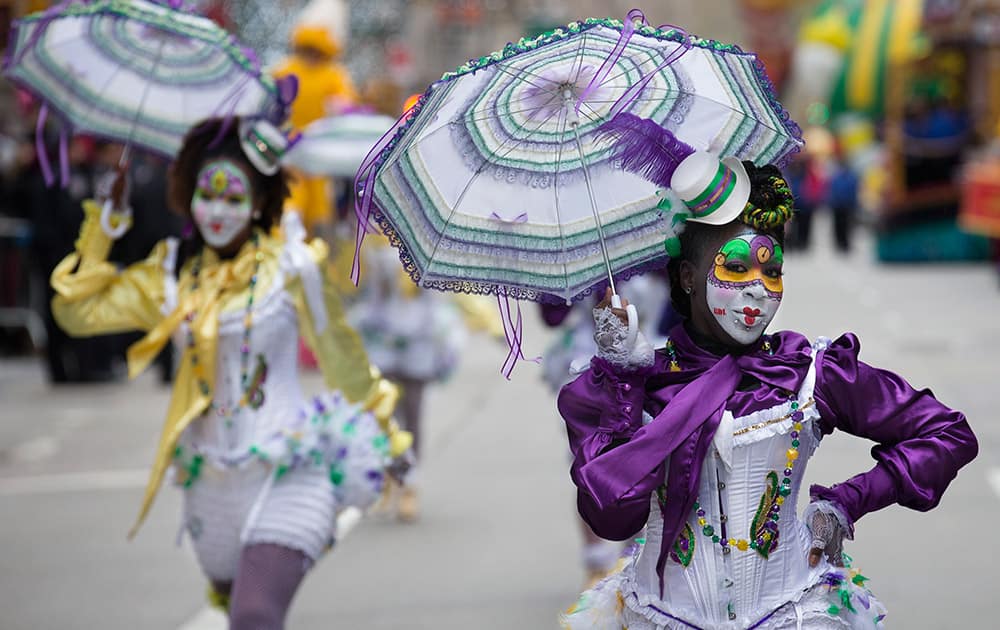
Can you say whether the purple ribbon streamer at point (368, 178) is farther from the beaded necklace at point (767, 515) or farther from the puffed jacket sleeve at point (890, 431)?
the puffed jacket sleeve at point (890, 431)

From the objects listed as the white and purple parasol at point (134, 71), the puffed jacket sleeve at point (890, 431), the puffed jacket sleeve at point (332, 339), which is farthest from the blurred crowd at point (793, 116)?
the puffed jacket sleeve at point (332, 339)

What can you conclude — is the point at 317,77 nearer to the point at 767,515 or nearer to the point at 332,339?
the point at 332,339

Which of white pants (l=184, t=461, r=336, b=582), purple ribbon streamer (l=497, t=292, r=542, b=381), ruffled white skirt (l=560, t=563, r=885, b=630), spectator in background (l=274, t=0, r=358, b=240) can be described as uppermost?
spectator in background (l=274, t=0, r=358, b=240)

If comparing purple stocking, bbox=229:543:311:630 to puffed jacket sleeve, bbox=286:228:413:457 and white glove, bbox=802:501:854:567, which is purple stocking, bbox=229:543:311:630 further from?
white glove, bbox=802:501:854:567

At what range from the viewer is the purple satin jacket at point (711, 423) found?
3.64 metres

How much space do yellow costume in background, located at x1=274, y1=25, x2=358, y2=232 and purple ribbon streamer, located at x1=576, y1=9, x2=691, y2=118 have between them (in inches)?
296

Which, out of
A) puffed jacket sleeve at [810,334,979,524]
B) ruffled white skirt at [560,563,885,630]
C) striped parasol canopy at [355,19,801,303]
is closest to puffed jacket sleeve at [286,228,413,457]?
striped parasol canopy at [355,19,801,303]

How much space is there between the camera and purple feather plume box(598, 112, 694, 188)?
12.2 feet

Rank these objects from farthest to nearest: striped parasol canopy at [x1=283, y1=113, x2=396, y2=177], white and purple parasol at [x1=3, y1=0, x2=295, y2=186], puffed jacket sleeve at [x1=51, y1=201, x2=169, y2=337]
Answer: striped parasol canopy at [x1=283, y1=113, x2=396, y2=177], white and purple parasol at [x1=3, y1=0, x2=295, y2=186], puffed jacket sleeve at [x1=51, y1=201, x2=169, y2=337]

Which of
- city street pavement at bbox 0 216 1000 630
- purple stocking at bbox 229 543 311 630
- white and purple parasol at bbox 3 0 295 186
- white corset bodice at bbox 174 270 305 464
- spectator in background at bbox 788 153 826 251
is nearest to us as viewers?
purple stocking at bbox 229 543 311 630

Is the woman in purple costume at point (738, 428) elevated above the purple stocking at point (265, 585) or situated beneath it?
elevated above

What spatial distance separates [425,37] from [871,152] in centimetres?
2940

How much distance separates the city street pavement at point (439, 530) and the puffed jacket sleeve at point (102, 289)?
202 cm

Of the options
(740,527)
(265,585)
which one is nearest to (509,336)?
(740,527)
